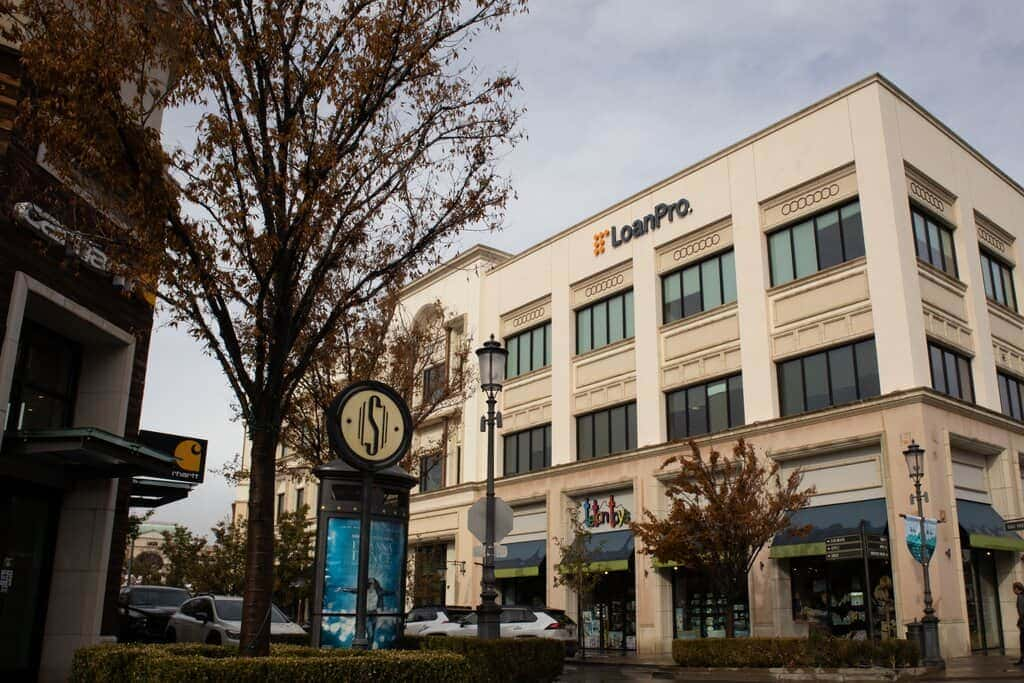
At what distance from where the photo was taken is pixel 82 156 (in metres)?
10.0

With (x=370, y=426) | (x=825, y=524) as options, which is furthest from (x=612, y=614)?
(x=370, y=426)

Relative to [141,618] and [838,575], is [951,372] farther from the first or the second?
[141,618]

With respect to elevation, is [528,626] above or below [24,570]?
below

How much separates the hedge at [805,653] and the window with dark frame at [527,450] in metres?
17.2

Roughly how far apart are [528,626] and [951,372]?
46.0 feet

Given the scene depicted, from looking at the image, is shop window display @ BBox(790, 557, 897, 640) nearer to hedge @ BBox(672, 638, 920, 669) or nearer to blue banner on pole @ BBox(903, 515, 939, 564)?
blue banner on pole @ BBox(903, 515, 939, 564)

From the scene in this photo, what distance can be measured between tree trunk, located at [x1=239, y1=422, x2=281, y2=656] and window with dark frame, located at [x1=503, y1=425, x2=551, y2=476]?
2739cm

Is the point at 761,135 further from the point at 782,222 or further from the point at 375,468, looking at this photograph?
the point at 375,468

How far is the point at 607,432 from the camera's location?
3475cm

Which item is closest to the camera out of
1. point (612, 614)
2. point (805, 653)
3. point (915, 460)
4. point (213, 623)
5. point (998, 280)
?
point (805, 653)

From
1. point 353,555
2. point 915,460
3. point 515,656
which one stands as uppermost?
point 915,460

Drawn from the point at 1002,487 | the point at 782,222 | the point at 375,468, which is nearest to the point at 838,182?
the point at 782,222

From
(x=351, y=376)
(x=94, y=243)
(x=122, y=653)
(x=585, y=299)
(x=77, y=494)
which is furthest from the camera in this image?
(x=585, y=299)

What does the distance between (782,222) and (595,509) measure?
12650 millimetres
